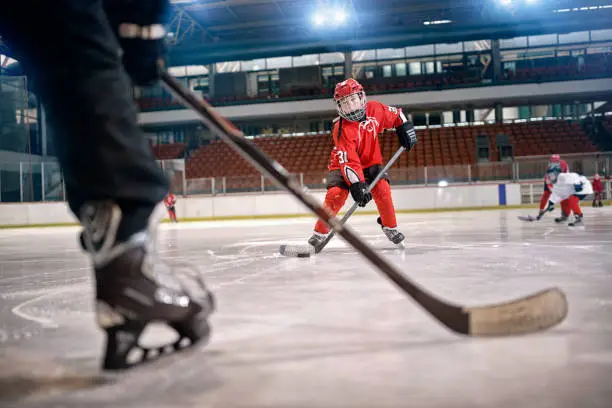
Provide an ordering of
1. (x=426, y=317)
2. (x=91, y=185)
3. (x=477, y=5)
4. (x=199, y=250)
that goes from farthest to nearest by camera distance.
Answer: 1. (x=477, y=5)
2. (x=199, y=250)
3. (x=426, y=317)
4. (x=91, y=185)

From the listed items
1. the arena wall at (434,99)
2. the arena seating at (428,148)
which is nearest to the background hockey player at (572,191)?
the arena seating at (428,148)

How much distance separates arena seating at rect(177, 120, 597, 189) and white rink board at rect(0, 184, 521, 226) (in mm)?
2839

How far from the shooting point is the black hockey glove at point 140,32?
4.03 feet

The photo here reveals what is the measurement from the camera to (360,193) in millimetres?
3750

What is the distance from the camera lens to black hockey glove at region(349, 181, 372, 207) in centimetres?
375

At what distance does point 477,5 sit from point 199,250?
15200 millimetres

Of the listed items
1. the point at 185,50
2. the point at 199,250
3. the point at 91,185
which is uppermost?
the point at 185,50

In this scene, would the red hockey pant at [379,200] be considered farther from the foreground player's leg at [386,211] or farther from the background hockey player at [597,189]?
the background hockey player at [597,189]

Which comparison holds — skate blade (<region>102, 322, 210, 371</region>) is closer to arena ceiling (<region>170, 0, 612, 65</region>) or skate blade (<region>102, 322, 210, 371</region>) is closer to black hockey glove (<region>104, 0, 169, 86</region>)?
black hockey glove (<region>104, 0, 169, 86</region>)

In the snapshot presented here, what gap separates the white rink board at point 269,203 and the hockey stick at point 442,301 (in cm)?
1137

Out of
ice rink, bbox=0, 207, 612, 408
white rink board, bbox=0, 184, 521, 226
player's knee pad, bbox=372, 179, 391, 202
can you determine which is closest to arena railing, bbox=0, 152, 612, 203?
white rink board, bbox=0, 184, 521, 226

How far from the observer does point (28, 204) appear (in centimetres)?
1275

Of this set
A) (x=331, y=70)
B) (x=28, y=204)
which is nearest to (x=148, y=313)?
(x=28, y=204)

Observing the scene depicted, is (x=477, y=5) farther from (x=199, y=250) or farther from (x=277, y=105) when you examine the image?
(x=199, y=250)
